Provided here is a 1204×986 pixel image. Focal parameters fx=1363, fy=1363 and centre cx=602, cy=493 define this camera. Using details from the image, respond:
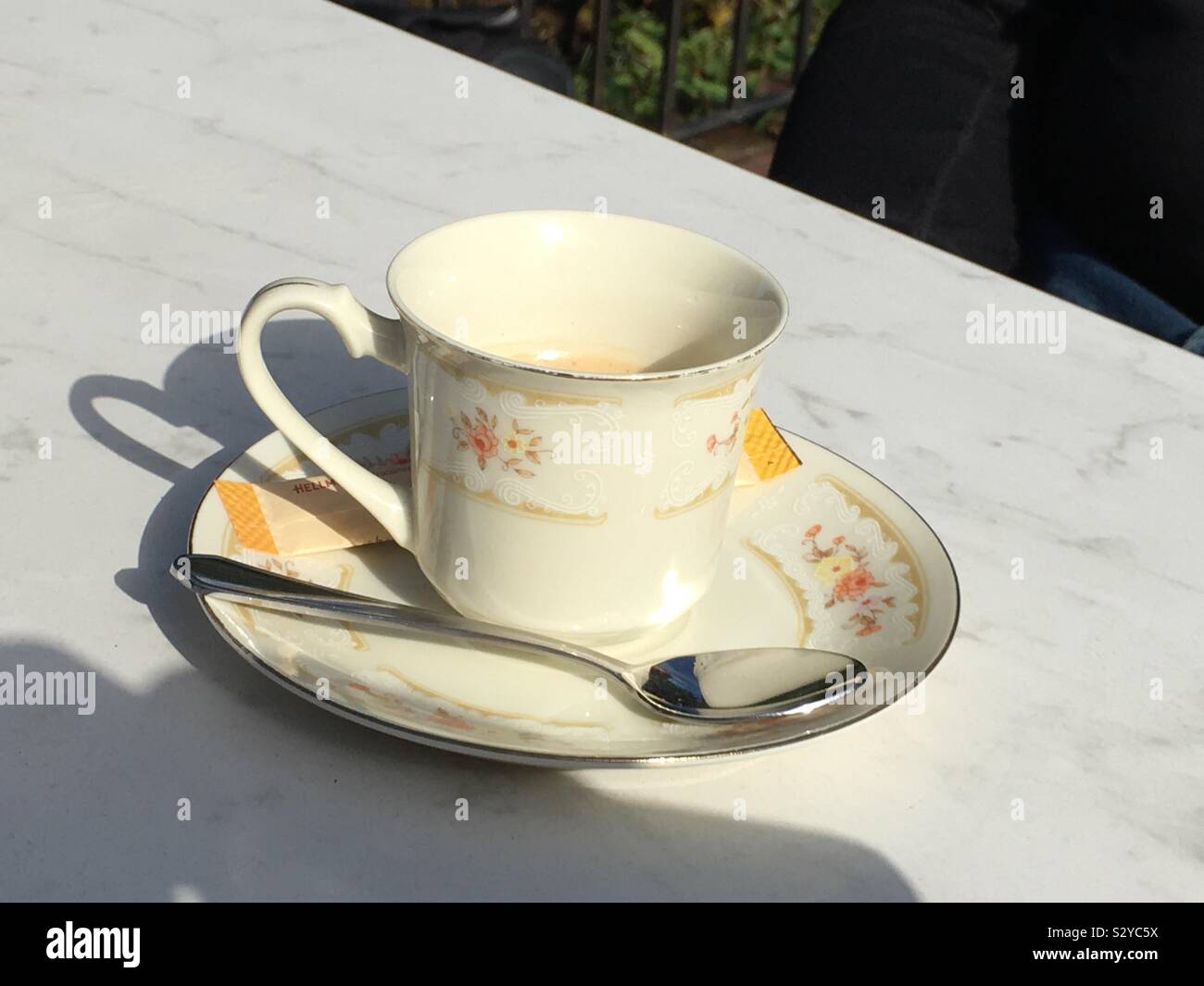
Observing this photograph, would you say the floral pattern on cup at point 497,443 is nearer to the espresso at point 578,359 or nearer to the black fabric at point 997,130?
the espresso at point 578,359

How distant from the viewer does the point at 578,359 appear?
0.61m

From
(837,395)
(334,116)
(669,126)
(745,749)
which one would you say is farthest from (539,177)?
(669,126)

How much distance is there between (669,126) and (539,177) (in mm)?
1578

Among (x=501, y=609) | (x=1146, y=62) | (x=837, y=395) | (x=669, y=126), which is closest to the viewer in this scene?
(x=501, y=609)

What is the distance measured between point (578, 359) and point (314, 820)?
0.24 metres

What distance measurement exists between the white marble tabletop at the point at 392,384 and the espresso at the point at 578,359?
0.16 metres

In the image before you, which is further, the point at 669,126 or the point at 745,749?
the point at 669,126

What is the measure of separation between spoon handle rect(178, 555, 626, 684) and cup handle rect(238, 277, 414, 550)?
0.16 feet

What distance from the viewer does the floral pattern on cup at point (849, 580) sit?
0.58m
